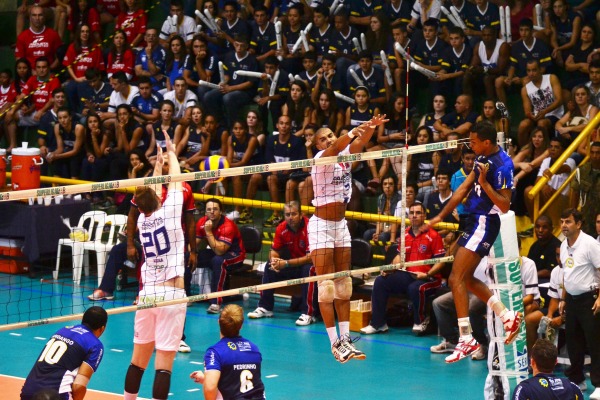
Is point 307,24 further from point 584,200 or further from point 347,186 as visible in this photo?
point 347,186

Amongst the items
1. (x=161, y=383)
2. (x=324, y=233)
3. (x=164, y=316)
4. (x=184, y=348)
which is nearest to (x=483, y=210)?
(x=324, y=233)

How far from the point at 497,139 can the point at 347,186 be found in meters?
1.67

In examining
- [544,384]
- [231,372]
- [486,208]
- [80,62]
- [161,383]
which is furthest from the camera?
[80,62]

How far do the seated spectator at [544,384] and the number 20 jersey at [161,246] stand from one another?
381 cm

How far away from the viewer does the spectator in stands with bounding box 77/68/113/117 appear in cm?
2345

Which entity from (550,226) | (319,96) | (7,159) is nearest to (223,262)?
(319,96)

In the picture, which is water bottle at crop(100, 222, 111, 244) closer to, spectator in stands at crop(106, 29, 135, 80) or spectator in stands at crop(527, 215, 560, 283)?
spectator in stands at crop(106, 29, 135, 80)

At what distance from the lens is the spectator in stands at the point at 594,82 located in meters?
17.7

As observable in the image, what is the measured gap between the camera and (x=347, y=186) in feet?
41.0

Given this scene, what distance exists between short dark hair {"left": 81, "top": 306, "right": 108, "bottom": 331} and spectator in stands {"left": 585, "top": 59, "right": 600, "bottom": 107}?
966 centimetres

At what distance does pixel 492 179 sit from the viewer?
11562 millimetres

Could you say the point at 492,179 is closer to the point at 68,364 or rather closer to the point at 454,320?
the point at 68,364

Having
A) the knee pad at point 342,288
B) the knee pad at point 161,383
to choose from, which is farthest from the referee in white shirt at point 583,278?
the knee pad at point 161,383

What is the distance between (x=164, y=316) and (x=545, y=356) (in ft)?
13.0
